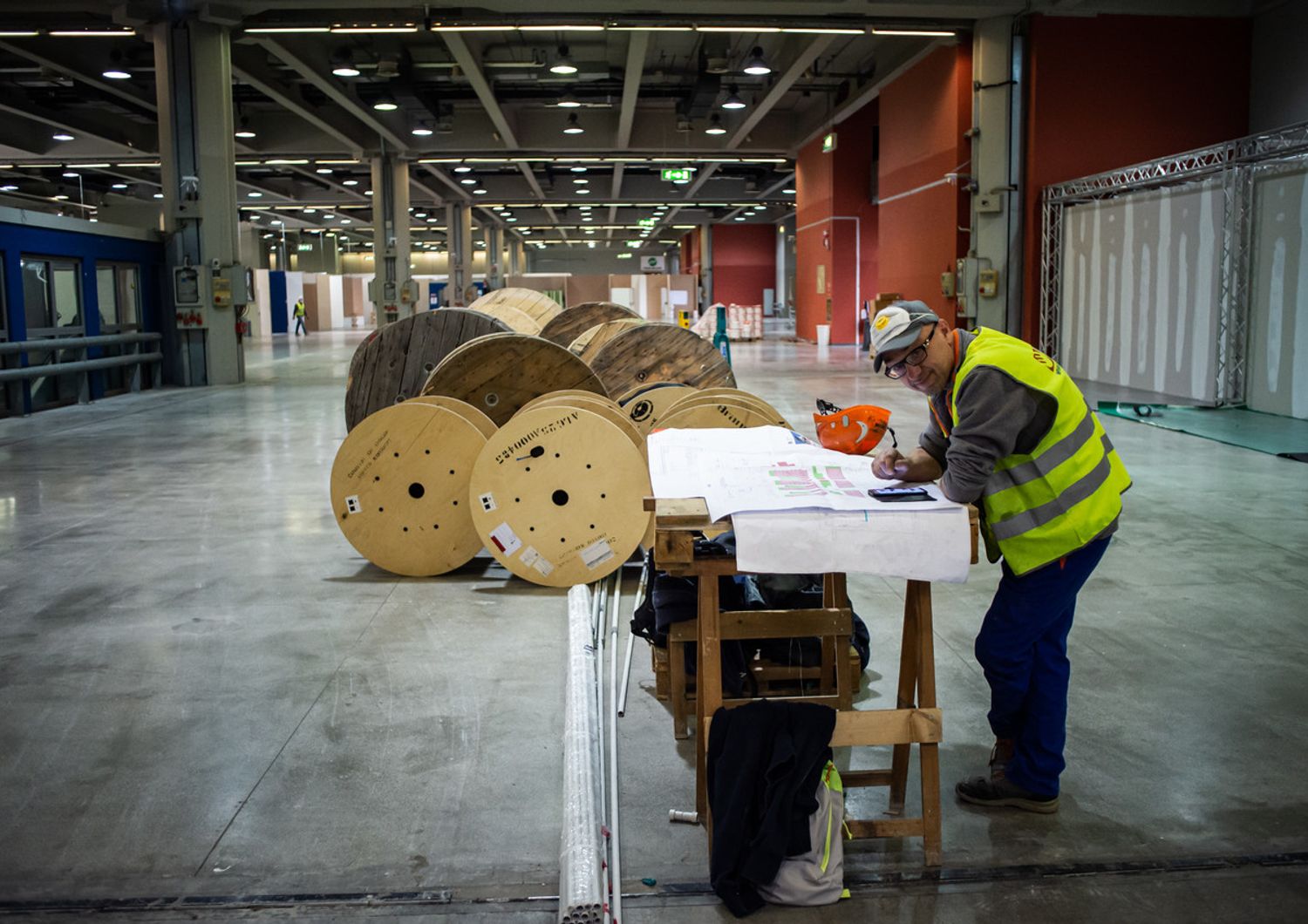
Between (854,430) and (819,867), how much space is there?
65.8 inches

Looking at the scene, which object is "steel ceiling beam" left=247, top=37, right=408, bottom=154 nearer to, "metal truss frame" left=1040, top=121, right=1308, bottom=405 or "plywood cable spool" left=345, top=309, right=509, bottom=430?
"plywood cable spool" left=345, top=309, right=509, bottom=430

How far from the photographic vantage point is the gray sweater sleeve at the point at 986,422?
3061mm

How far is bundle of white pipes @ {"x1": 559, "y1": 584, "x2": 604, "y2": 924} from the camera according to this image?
270 cm

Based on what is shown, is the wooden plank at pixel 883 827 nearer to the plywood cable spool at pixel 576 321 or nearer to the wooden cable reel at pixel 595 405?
the wooden cable reel at pixel 595 405

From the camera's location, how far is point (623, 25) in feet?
56.6

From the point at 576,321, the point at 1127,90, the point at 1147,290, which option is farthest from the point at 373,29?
the point at 1147,290

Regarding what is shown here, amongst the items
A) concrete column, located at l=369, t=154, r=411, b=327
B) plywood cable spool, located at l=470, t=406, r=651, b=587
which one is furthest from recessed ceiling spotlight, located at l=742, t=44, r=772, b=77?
plywood cable spool, located at l=470, t=406, r=651, b=587

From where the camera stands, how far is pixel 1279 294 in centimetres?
1331

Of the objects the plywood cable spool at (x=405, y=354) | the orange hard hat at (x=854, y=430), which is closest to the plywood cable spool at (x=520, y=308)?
the plywood cable spool at (x=405, y=354)

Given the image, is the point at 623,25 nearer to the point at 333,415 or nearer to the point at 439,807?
the point at 333,415

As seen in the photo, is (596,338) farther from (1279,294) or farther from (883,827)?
(1279,294)

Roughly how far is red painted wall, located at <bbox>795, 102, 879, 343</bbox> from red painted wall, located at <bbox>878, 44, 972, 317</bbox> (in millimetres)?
5508

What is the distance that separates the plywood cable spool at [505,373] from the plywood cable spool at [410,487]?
61 centimetres

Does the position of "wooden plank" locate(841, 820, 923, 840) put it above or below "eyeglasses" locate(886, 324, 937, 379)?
below
